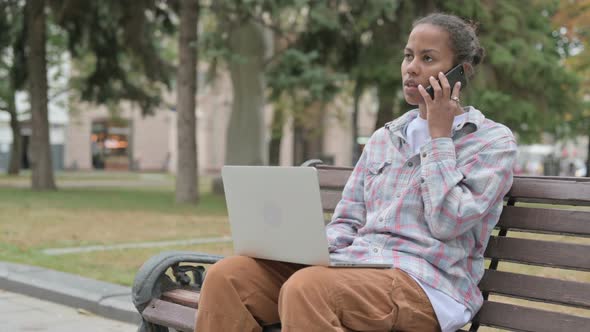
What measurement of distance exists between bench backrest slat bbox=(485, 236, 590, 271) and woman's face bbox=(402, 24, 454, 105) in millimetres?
653

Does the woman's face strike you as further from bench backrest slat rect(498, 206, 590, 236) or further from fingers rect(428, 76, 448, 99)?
bench backrest slat rect(498, 206, 590, 236)

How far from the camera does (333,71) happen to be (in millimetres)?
19281

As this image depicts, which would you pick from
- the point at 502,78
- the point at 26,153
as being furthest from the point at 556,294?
the point at 26,153

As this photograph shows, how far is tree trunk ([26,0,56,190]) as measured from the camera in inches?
857

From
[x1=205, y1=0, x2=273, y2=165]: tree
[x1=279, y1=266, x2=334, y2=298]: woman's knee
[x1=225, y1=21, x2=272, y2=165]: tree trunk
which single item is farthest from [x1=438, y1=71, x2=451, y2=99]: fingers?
[x1=225, y1=21, x2=272, y2=165]: tree trunk

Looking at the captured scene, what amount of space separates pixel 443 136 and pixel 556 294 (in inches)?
26.9

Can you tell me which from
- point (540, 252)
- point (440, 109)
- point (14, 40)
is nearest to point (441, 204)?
point (440, 109)

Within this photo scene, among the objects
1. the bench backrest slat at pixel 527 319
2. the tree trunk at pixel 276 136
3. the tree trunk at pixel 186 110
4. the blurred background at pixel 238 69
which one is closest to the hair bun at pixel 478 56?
the bench backrest slat at pixel 527 319

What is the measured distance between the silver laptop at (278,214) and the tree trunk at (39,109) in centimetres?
1948

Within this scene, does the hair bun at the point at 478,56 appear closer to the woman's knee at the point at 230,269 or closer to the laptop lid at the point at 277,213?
the laptop lid at the point at 277,213

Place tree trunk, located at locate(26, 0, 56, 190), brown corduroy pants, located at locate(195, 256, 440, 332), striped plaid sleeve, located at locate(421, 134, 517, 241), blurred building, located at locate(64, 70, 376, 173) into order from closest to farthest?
brown corduroy pants, located at locate(195, 256, 440, 332) < striped plaid sleeve, located at locate(421, 134, 517, 241) < tree trunk, located at locate(26, 0, 56, 190) < blurred building, located at locate(64, 70, 376, 173)

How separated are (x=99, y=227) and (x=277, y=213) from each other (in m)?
9.10

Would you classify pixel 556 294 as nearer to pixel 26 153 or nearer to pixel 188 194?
pixel 188 194

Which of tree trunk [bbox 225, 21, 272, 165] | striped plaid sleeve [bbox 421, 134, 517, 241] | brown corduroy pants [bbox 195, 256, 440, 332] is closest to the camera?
brown corduroy pants [bbox 195, 256, 440, 332]
